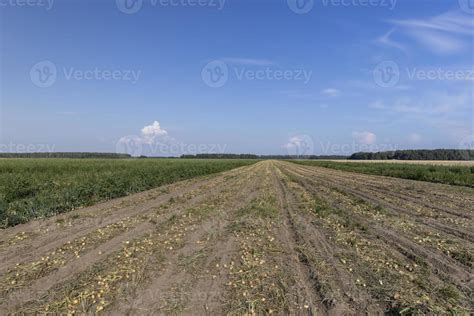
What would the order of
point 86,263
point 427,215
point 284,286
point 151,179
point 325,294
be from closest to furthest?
point 325,294
point 284,286
point 86,263
point 427,215
point 151,179

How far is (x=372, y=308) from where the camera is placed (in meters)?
4.09

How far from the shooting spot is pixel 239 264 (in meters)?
5.70

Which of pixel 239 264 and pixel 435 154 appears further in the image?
pixel 435 154

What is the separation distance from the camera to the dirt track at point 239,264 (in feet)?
13.8

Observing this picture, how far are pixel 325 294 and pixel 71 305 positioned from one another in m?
3.92

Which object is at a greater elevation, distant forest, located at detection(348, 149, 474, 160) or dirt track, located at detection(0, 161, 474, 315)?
→ distant forest, located at detection(348, 149, 474, 160)

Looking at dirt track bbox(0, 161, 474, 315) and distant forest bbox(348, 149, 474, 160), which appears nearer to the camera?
dirt track bbox(0, 161, 474, 315)

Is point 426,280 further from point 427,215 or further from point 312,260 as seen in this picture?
point 427,215

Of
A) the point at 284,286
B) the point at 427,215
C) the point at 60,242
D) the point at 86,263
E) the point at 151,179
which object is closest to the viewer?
the point at 284,286

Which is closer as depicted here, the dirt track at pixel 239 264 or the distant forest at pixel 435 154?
the dirt track at pixel 239 264

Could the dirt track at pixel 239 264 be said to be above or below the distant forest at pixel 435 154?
below

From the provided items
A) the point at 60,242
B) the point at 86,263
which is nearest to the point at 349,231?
the point at 86,263

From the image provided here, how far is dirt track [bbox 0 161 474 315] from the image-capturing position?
13.8 ft

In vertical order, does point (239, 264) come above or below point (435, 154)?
below
